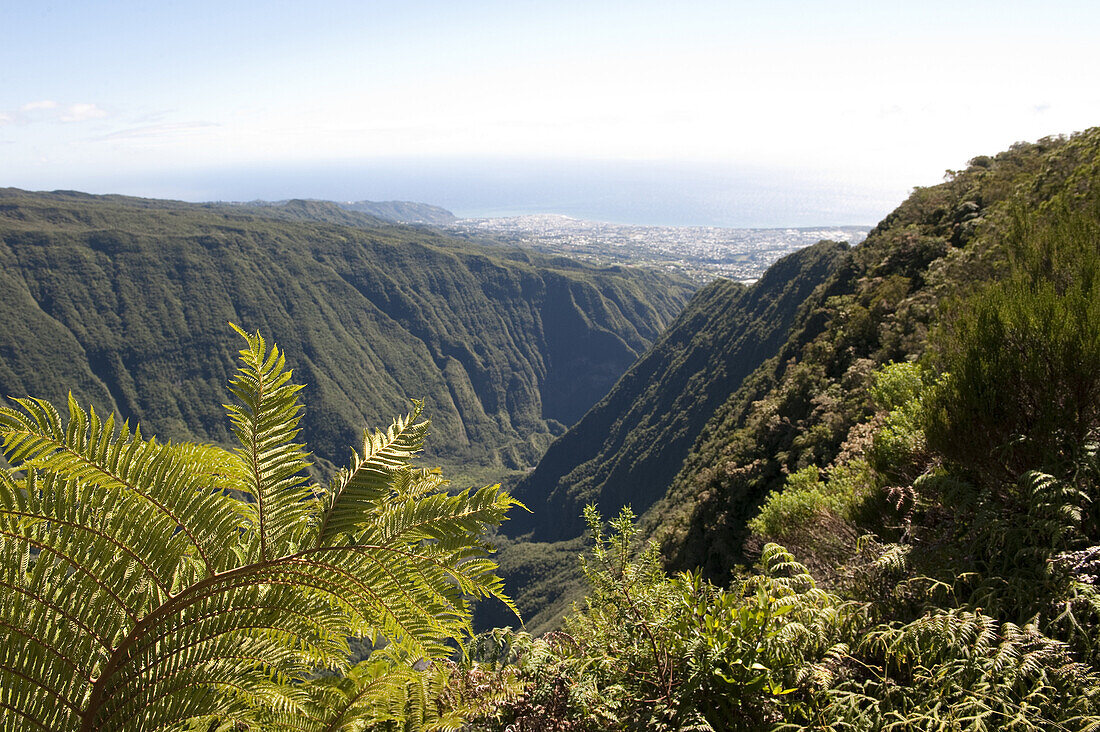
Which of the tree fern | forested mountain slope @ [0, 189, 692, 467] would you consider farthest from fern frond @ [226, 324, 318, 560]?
forested mountain slope @ [0, 189, 692, 467]

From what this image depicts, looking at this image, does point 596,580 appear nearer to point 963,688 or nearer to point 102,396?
point 963,688

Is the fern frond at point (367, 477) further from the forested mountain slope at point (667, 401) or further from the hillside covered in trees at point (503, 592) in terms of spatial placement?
the forested mountain slope at point (667, 401)

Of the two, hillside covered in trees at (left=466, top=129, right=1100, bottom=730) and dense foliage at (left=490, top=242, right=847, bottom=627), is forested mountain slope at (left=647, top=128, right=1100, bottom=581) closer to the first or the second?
hillside covered in trees at (left=466, top=129, right=1100, bottom=730)

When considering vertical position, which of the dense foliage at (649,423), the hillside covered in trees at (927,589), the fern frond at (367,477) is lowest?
the dense foliage at (649,423)

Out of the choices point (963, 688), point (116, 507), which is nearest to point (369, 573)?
point (116, 507)

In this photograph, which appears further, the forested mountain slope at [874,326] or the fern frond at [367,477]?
the forested mountain slope at [874,326]

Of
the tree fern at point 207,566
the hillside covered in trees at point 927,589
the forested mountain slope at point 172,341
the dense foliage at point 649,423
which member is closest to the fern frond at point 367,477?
the tree fern at point 207,566

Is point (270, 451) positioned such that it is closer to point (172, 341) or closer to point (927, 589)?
point (927, 589)
